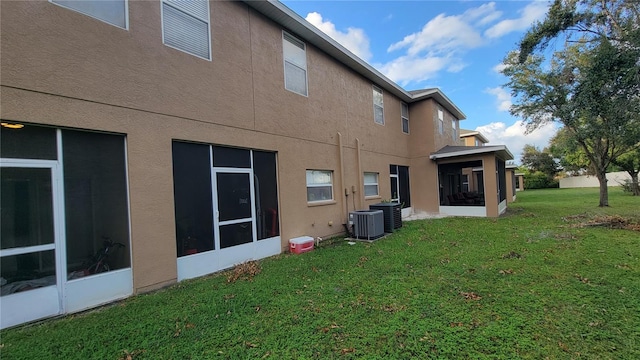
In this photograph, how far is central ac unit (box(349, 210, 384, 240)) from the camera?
327 inches

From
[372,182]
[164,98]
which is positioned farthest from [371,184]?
[164,98]

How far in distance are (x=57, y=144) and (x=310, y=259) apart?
4.95m

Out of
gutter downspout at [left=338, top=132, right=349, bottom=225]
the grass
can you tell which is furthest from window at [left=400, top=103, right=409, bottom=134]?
the grass

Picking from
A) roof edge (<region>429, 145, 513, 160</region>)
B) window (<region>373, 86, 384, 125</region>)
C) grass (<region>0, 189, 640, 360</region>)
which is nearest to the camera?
grass (<region>0, 189, 640, 360</region>)

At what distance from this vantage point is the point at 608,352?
250cm

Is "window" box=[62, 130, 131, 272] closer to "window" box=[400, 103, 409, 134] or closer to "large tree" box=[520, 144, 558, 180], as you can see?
"window" box=[400, 103, 409, 134]

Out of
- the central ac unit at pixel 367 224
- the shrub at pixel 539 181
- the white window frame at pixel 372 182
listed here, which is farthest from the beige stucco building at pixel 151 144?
the shrub at pixel 539 181

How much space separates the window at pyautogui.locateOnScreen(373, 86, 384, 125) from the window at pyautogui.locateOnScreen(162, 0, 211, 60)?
7.64 meters

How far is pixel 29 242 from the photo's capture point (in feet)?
11.6

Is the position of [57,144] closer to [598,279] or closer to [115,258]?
[115,258]

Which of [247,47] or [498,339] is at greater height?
[247,47]

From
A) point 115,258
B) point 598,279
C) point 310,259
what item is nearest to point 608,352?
point 598,279

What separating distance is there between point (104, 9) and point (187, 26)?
4.67ft

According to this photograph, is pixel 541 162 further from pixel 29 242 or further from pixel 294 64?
pixel 29 242
